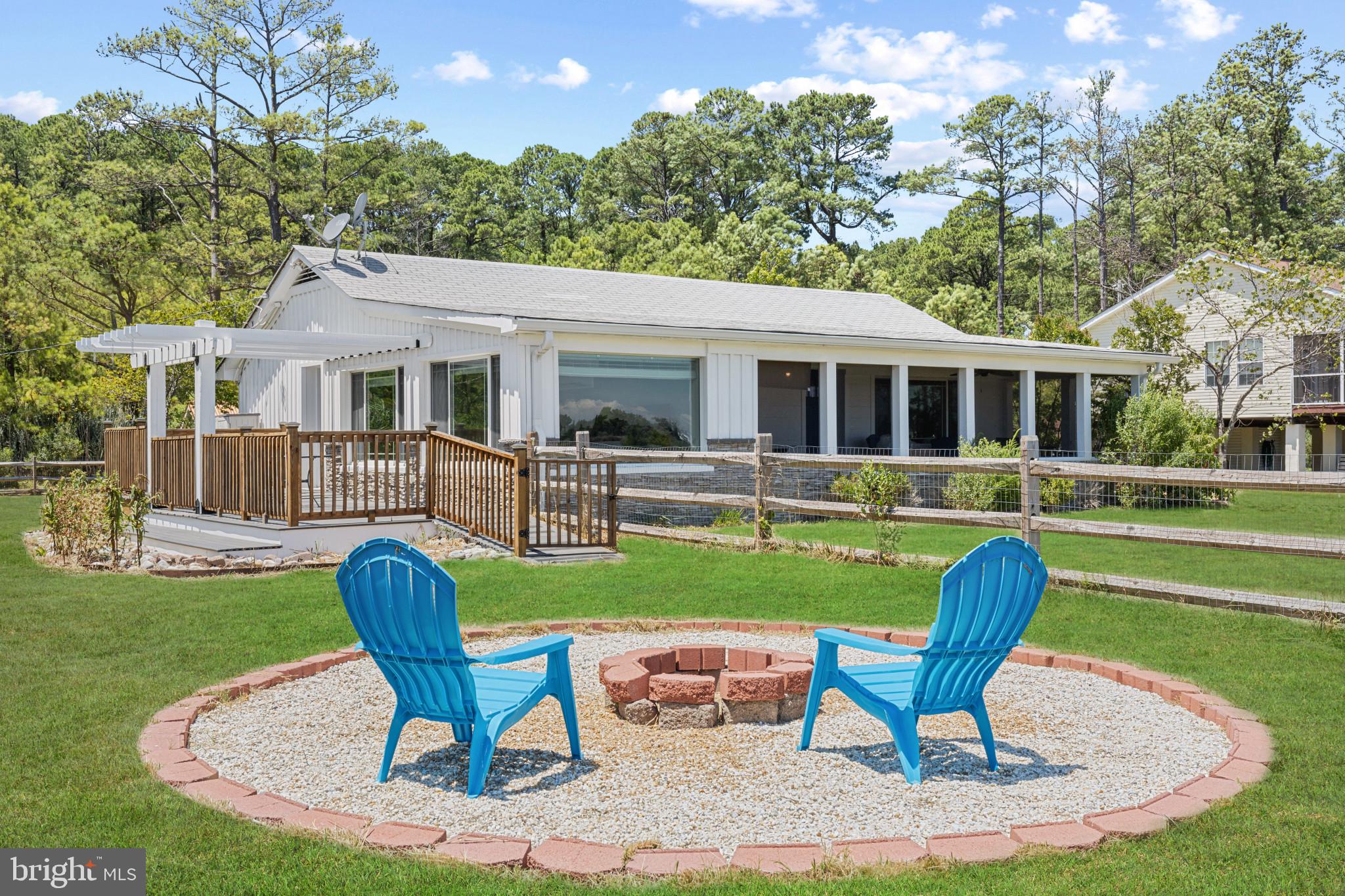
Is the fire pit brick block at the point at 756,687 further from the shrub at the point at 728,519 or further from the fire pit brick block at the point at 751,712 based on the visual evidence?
the shrub at the point at 728,519

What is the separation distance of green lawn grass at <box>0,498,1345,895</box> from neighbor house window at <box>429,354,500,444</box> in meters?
4.29

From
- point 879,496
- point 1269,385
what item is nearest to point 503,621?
point 879,496

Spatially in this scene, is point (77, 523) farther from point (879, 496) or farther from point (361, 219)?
point (361, 219)

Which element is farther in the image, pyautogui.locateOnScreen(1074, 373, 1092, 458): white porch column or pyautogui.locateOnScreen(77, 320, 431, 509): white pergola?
pyautogui.locateOnScreen(1074, 373, 1092, 458): white porch column

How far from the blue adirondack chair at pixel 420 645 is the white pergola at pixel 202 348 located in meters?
9.96

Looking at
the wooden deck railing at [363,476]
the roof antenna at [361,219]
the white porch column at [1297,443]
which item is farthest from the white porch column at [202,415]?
the white porch column at [1297,443]

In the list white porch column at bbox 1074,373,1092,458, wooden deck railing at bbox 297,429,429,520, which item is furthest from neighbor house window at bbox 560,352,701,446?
white porch column at bbox 1074,373,1092,458

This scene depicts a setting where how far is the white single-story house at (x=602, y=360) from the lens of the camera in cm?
1431

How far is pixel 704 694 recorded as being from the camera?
4785 mm

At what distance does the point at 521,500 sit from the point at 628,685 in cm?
548

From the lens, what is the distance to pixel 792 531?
40.0 feet

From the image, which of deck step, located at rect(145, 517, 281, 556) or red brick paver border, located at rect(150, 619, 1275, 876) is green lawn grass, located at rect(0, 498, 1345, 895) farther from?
deck step, located at rect(145, 517, 281, 556)

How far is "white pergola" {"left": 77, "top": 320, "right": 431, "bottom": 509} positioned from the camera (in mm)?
12844

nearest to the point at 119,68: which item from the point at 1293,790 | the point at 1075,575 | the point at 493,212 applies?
the point at 493,212
